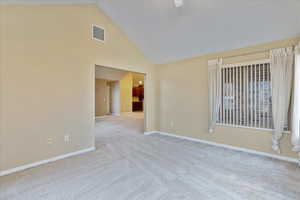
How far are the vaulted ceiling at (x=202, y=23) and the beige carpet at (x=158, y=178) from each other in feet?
7.99

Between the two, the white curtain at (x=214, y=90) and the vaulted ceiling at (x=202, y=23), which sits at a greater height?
the vaulted ceiling at (x=202, y=23)

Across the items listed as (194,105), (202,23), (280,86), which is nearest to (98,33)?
(202,23)

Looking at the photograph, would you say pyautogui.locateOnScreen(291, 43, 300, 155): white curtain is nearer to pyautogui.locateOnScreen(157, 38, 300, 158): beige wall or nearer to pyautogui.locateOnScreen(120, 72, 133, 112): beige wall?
pyautogui.locateOnScreen(157, 38, 300, 158): beige wall

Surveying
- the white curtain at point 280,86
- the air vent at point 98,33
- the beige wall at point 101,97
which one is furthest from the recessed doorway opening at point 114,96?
the white curtain at point 280,86

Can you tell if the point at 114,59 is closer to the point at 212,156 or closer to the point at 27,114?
the point at 27,114

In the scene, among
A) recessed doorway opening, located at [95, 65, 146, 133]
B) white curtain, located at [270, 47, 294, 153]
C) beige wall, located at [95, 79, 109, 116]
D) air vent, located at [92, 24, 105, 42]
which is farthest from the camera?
beige wall, located at [95, 79, 109, 116]

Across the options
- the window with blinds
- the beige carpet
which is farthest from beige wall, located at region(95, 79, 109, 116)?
the window with blinds

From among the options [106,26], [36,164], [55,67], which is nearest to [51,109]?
[55,67]

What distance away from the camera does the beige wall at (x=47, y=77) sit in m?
2.20

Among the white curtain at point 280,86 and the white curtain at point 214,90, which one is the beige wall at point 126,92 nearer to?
the white curtain at point 214,90

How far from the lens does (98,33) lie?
3.31m

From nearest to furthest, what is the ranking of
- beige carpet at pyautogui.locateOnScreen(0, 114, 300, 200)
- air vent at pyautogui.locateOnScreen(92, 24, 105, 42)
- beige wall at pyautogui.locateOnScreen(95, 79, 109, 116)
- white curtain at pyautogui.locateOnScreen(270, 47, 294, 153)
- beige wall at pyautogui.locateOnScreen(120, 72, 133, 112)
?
beige carpet at pyautogui.locateOnScreen(0, 114, 300, 200) → white curtain at pyautogui.locateOnScreen(270, 47, 294, 153) → air vent at pyautogui.locateOnScreen(92, 24, 105, 42) → beige wall at pyautogui.locateOnScreen(95, 79, 109, 116) → beige wall at pyautogui.locateOnScreen(120, 72, 133, 112)

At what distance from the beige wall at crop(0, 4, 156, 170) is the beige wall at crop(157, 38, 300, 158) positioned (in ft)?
6.40

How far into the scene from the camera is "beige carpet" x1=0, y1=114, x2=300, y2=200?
67.2 inches
